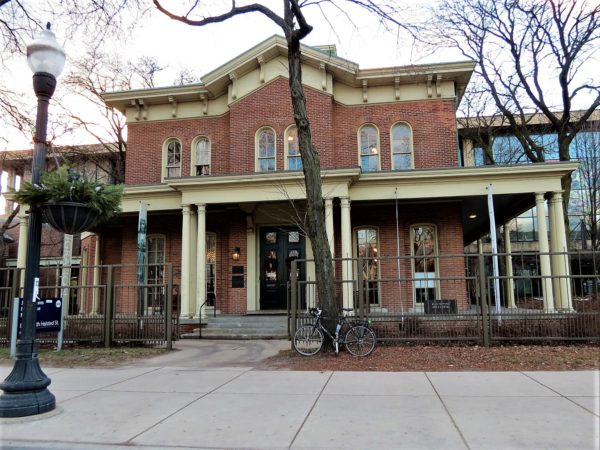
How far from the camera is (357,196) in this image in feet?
49.9

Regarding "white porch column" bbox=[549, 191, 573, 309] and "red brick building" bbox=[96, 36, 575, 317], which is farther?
"red brick building" bbox=[96, 36, 575, 317]

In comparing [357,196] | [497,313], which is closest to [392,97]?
[357,196]

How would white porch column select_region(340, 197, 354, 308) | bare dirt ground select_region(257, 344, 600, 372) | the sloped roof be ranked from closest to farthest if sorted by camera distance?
bare dirt ground select_region(257, 344, 600, 372), white porch column select_region(340, 197, 354, 308), the sloped roof

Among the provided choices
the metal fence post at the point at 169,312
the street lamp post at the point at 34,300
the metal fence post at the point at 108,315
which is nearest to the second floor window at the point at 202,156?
the metal fence post at the point at 108,315

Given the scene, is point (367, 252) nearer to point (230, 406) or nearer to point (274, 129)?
point (274, 129)

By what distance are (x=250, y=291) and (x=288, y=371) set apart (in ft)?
27.3

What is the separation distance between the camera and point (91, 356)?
10477mm

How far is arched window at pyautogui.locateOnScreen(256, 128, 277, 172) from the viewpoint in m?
17.1

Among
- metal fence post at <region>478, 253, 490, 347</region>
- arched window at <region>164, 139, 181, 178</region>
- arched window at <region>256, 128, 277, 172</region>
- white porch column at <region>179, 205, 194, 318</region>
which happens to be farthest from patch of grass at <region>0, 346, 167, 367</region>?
arched window at <region>164, 139, 181, 178</region>

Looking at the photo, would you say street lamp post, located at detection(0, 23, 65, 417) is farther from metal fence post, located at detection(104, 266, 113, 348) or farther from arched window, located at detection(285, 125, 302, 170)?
arched window, located at detection(285, 125, 302, 170)

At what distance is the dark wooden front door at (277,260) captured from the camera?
16.8m

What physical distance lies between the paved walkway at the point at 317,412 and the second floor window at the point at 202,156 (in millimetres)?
10876

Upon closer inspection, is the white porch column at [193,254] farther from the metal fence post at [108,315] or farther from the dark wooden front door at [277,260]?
the metal fence post at [108,315]

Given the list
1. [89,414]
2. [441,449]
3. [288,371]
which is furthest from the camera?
[288,371]
